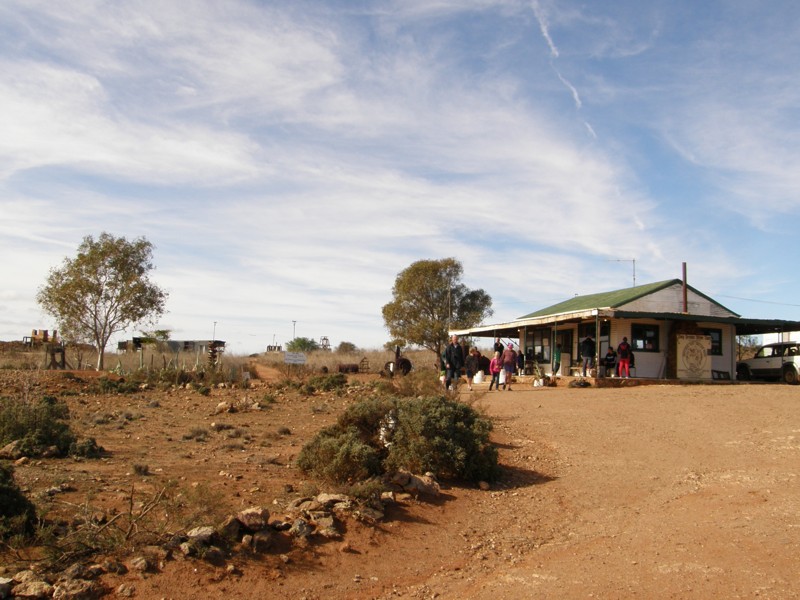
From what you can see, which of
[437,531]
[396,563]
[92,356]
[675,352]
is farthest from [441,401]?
[92,356]

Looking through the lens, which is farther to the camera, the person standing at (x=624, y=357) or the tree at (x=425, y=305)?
the tree at (x=425, y=305)

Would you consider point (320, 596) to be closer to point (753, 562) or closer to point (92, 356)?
point (753, 562)

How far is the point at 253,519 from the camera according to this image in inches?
261

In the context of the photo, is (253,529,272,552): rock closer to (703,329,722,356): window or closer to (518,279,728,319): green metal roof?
(518,279,728,319): green metal roof

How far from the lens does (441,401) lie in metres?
10.7

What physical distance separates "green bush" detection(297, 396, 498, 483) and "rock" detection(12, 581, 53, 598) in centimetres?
393

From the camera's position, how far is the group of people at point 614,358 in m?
22.9

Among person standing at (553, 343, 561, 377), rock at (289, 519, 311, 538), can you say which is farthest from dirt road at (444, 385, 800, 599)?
person standing at (553, 343, 561, 377)

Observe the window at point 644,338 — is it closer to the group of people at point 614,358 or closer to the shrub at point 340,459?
the group of people at point 614,358

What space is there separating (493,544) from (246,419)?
33.5 ft

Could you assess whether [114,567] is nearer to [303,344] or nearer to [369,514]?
[369,514]

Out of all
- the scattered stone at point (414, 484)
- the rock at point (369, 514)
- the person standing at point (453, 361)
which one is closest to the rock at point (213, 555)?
the rock at point (369, 514)

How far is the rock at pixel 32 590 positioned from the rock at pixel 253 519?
171 cm

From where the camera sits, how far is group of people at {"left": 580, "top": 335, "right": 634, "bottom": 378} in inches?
902
